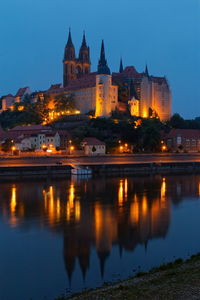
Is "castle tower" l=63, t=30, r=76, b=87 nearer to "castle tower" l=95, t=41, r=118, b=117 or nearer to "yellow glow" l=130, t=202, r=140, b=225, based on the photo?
"castle tower" l=95, t=41, r=118, b=117

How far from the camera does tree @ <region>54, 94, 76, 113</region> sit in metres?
64.0

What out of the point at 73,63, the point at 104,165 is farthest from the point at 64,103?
the point at 104,165

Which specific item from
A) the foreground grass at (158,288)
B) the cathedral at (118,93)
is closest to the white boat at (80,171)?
the cathedral at (118,93)

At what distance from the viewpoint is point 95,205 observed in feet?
66.9

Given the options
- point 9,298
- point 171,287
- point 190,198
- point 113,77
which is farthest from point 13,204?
point 113,77

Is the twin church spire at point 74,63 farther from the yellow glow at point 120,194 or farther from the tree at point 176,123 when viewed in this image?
the yellow glow at point 120,194

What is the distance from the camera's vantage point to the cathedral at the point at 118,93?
201 ft

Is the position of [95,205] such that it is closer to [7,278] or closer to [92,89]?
[7,278]

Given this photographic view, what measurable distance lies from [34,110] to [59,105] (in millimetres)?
4789

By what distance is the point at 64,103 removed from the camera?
2520 inches

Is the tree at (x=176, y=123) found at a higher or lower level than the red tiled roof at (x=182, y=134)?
higher

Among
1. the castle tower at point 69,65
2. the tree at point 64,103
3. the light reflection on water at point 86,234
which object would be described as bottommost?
the light reflection on water at point 86,234

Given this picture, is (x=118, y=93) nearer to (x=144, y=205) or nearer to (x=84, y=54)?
(x=84, y=54)

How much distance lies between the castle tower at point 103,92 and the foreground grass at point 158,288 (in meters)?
53.0
